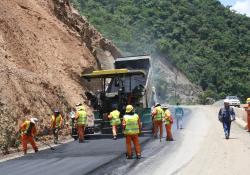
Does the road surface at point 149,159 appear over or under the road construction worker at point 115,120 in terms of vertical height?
under

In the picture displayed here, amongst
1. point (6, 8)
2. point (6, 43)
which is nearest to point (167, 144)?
point (6, 43)

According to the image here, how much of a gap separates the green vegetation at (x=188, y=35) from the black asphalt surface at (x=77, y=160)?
5905 centimetres

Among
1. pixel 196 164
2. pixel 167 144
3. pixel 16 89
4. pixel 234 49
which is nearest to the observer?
pixel 196 164

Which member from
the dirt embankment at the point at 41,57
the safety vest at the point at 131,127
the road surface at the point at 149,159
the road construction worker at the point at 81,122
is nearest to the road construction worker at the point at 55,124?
the road construction worker at the point at 81,122

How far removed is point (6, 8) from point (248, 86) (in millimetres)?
69435

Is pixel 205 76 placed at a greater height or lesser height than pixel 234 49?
lesser

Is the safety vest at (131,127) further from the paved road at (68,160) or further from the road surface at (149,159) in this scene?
the paved road at (68,160)

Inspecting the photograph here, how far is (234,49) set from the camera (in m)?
108

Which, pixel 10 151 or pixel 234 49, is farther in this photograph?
pixel 234 49

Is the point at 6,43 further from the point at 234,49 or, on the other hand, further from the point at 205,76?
the point at 234,49

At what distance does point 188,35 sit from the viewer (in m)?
108

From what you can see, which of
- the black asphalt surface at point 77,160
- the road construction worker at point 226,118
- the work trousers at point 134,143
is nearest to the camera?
the black asphalt surface at point 77,160

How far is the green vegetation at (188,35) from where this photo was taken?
307ft

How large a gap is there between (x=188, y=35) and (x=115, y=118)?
86.9 meters
